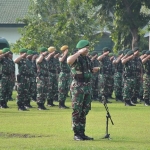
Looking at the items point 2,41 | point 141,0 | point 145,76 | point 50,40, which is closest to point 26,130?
point 145,76

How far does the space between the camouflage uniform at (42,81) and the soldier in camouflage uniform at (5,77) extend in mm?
1110

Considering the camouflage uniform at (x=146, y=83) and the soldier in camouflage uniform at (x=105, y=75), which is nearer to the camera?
the camouflage uniform at (x=146, y=83)

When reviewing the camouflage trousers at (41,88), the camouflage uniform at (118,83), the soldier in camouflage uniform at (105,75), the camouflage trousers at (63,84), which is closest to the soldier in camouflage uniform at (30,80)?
the camouflage trousers at (41,88)

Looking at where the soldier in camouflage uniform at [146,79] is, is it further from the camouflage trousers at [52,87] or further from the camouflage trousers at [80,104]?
the camouflage trousers at [80,104]

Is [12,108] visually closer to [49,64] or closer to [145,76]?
[49,64]

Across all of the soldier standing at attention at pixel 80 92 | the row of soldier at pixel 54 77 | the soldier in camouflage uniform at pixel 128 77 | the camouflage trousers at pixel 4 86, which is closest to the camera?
the soldier standing at attention at pixel 80 92

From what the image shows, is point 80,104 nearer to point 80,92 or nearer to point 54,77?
point 80,92

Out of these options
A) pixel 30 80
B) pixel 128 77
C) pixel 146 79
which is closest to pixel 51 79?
pixel 30 80

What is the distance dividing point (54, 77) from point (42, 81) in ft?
9.00

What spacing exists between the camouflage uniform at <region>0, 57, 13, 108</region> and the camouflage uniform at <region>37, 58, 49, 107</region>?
1.10 m

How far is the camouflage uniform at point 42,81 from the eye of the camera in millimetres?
26875

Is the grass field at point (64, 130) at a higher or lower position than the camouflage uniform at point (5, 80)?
lower

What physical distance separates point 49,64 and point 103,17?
1498 centimetres

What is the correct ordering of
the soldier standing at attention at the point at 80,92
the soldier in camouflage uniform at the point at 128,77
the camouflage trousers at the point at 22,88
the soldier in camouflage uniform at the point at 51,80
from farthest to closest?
the soldier in camouflage uniform at the point at 51,80, the soldier in camouflage uniform at the point at 128,77, the camouflage trousers at the point at 22,88, the soldier standing at attention at the point at 80,92
